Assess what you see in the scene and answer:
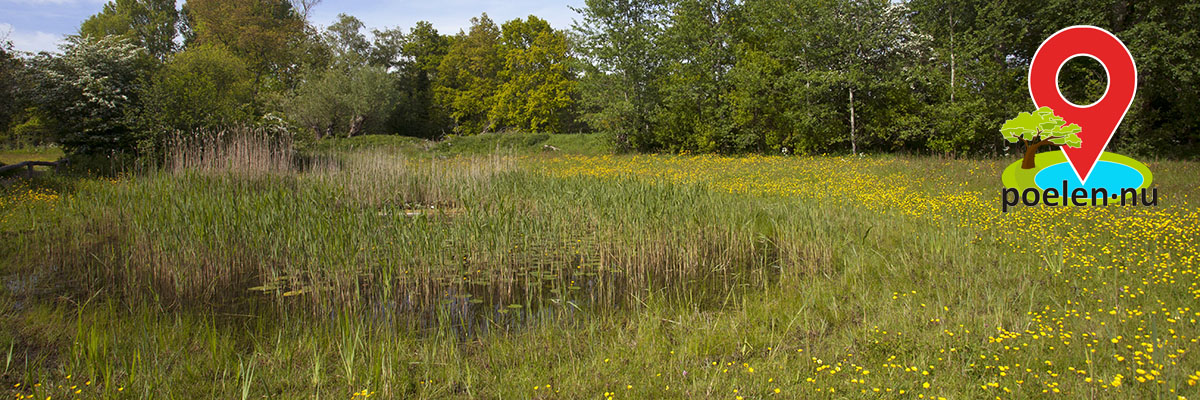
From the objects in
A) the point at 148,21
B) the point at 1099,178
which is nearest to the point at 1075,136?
the point at 1099,178

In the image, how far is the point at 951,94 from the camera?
52.9ft

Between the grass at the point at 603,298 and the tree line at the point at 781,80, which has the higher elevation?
the tree line at the point at 781,80

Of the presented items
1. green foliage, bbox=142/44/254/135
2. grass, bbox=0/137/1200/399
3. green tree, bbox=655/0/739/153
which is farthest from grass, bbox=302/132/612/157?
grass, bbox=0/137/1200/399

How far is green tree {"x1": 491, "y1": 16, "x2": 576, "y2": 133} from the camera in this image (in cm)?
3397

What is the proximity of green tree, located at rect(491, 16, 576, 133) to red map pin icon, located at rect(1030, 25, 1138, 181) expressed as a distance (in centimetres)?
2734

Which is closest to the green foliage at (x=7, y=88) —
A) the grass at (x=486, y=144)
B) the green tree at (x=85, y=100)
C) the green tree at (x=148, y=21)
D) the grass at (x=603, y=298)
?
the green tree at (x=85, y=100)

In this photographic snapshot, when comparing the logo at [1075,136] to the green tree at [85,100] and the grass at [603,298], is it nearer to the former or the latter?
the grass at [603,298]

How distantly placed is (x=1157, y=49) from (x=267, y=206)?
58.8 feet

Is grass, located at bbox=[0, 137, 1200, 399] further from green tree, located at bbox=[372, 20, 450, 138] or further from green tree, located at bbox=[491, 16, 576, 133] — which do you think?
green tree, located at bbox=[372, 20, 450, 138]

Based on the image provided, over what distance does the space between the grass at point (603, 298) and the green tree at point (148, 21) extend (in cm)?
3927

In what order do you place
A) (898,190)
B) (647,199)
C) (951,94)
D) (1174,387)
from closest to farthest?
(1174,387) < (647,199) < (898,190) < (951,94)

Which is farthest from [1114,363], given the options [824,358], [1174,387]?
[824,358]

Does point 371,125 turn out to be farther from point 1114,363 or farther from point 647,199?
point 1114,363

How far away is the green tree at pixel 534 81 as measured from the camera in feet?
111
